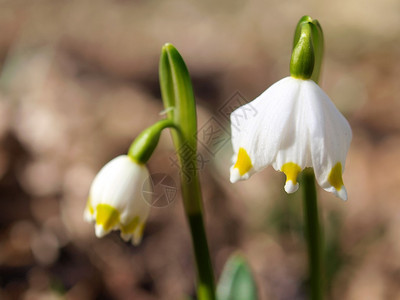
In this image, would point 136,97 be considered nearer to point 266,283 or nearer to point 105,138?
point 105,138

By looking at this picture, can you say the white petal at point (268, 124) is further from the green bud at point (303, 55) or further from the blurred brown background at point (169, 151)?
the blurred brown background at point (169, 151)

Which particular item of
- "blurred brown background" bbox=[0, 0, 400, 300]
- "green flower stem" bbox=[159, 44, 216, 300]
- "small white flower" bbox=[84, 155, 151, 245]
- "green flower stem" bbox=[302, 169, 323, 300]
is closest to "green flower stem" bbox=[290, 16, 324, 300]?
"green flower stem" bbox=[302, 169, 323, 300]

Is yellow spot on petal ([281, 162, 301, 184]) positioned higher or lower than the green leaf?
higher

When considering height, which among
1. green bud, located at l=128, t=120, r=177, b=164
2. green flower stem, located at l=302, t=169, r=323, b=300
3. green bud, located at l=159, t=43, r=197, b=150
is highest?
green bud, located at l=159, t=43, r=197, b=150

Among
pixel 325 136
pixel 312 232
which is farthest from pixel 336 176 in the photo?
pixel 312 232

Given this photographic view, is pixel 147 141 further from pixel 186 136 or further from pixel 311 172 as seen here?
pixel 311 172

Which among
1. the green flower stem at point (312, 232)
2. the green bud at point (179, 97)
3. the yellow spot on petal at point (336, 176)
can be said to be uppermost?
the green bud at point (179, 97)

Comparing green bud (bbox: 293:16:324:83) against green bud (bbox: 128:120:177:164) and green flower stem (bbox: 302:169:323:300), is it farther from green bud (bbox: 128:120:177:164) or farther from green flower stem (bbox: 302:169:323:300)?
green bud (bbox: 128:120:177:164)

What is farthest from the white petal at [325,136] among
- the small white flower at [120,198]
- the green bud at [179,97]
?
the small white flower at [120,198]
